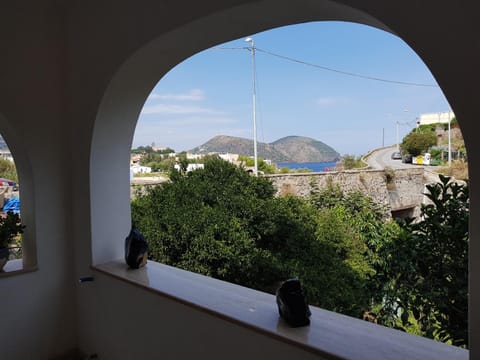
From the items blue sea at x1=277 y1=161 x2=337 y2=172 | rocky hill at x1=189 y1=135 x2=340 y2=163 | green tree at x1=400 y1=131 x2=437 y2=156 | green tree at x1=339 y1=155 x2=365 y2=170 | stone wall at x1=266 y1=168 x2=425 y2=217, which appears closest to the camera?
green tree at x1=400 y1=131 x2=437 y2=156

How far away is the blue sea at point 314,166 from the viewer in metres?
6.79

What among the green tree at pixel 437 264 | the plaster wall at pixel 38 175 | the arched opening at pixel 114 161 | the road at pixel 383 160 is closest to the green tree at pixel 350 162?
the road at pixel 383 160

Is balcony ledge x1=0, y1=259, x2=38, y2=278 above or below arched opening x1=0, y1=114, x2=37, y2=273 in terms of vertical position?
below

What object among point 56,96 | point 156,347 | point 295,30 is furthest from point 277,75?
point 156,347

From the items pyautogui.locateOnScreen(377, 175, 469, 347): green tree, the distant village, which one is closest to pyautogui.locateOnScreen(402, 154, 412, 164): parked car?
the distant village

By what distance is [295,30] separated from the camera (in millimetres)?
11102

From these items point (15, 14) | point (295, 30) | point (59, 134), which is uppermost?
point (295, 30)

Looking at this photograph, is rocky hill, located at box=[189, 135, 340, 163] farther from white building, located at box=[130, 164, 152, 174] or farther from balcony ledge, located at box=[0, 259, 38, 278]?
balcony ledge, located at box=[0, 259, 38, 278]

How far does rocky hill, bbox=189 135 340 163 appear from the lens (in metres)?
7.46

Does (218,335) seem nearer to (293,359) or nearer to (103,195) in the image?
(293,359)

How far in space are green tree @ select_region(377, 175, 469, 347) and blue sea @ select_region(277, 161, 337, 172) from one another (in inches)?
198

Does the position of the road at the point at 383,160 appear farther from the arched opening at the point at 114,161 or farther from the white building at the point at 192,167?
the arched opening at the point at 114,161

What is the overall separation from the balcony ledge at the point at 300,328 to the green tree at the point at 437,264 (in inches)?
11.8

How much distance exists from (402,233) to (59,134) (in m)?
2.10
